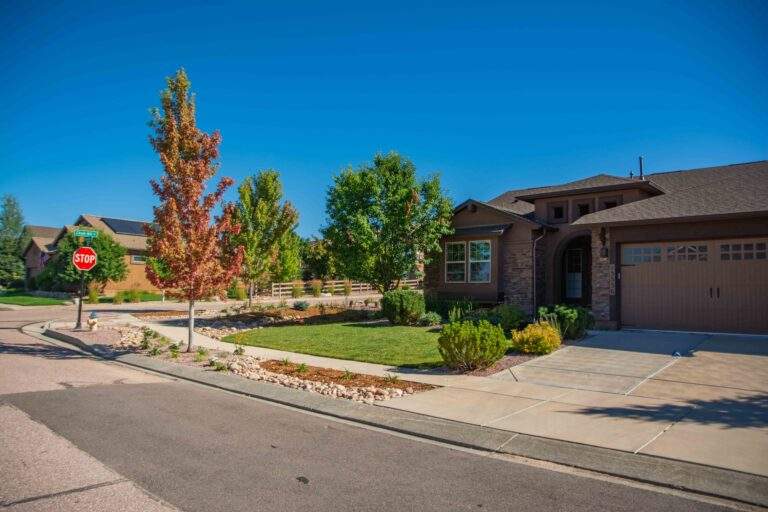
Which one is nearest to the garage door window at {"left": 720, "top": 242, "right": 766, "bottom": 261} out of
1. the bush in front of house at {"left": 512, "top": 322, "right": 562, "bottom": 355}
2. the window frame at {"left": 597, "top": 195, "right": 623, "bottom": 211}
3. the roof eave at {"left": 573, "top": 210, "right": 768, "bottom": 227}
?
the roof eave at {"left": 573, "top": 210, "right": 768, "bottom": 227}

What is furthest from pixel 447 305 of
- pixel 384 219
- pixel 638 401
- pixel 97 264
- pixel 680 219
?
pixel 97 264

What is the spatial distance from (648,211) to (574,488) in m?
13.6

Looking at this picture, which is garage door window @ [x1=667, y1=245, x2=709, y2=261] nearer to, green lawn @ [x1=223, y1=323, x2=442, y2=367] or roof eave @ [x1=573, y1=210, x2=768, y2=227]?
roof eave @ [x1=573, y1=210, x2=768, y2=227]

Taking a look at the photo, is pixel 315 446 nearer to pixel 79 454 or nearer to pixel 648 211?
pixel 79 454

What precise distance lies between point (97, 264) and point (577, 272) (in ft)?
98.8

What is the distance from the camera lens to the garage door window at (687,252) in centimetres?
1475

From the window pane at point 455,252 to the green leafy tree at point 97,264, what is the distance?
2472 centimetres

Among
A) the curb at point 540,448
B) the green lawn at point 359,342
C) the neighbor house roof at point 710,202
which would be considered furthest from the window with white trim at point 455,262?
the curb at point 540,448

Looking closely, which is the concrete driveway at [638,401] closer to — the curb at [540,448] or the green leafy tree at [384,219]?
the curb at [540,448]

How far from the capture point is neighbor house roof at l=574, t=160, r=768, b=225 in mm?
14219

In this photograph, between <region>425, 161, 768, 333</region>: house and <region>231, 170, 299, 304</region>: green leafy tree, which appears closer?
<region>425, 161, 768, 333</region>: house

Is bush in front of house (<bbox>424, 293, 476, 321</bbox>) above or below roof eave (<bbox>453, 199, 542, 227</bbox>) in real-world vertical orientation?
below

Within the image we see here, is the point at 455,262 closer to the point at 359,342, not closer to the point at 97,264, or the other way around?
the point at 359,342

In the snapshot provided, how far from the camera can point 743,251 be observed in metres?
14.1
